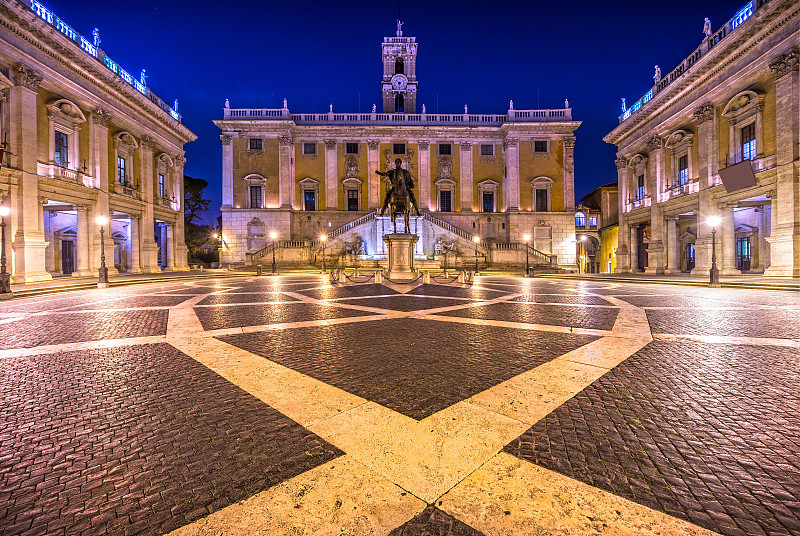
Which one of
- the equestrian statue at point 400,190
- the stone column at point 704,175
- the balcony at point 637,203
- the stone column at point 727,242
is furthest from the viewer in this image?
the balcony at point 637,203

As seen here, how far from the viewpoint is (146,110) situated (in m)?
24.5

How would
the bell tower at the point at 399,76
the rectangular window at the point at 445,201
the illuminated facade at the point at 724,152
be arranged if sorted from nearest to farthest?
the illuminated facade at the point at 724,152 < the rectangular window at the point at 445,201 < the bell tower at the point at 399,76

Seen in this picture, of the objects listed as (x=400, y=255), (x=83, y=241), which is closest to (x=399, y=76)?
(x=400, y=255)

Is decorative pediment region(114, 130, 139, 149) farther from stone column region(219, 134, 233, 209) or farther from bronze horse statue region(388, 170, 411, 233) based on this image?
bronze horse statue region(388, 170, 411, 233)

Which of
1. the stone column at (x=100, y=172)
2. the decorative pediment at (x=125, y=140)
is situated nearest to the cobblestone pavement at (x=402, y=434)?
the stone column at (x=100, y=172)

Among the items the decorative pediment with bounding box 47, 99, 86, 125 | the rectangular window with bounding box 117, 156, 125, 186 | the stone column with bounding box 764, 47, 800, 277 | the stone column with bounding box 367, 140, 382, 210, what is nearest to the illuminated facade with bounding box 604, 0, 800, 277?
the stone column with bounding box 764, 47, 800, 277

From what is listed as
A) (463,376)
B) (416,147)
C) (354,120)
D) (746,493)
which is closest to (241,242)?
(354,120)

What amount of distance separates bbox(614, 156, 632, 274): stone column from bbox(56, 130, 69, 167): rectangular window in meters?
39.9

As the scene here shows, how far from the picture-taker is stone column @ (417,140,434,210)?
36750 millimetres

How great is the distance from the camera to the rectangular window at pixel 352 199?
121 feet

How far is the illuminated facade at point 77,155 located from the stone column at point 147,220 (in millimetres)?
64

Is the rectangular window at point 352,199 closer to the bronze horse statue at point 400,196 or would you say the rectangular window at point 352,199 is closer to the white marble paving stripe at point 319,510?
the bronze horse statue at point 400,196

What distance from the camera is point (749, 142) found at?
18.6 metres

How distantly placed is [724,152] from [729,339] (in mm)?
22557
